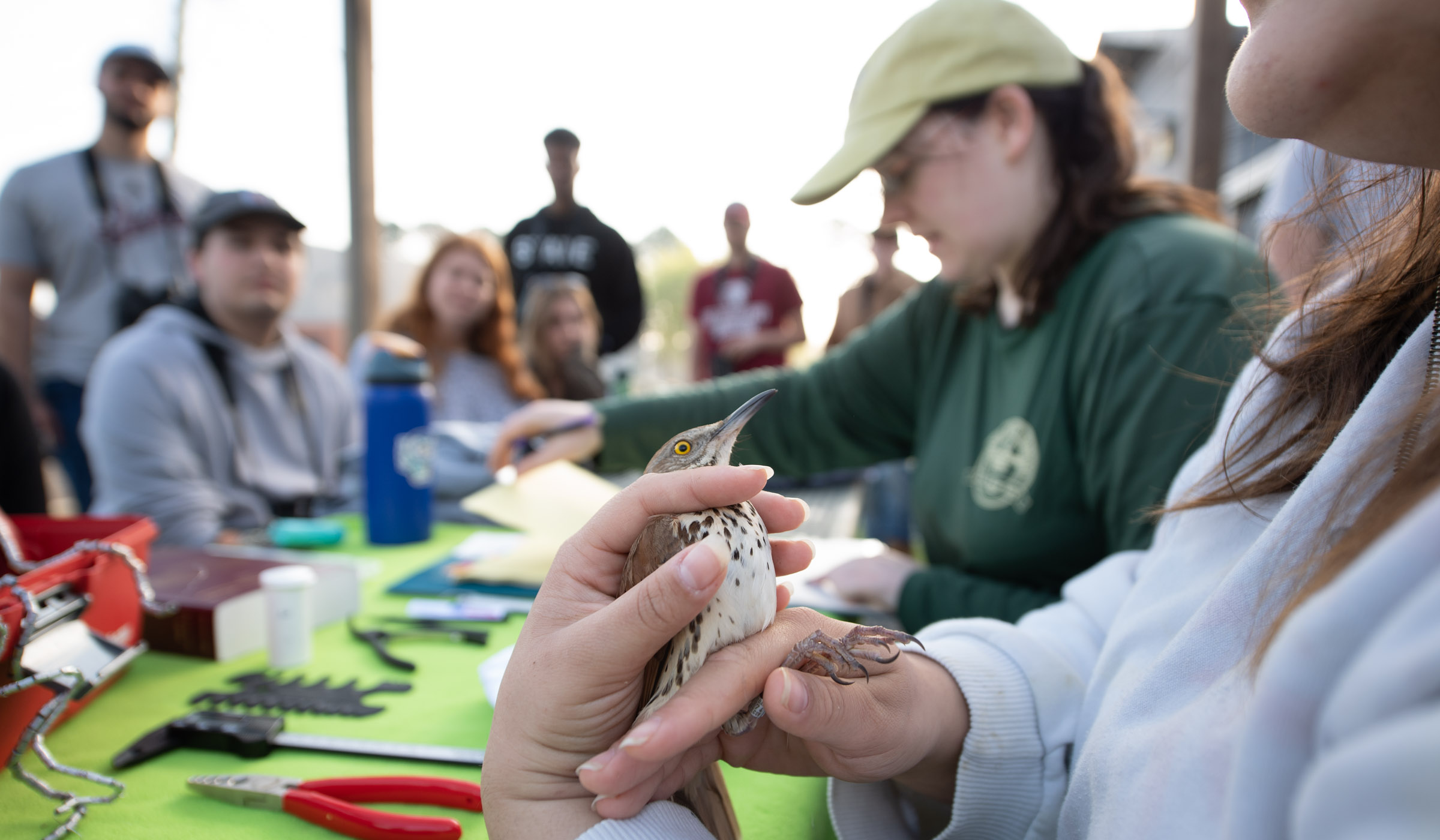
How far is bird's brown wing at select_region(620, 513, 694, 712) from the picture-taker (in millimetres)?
940

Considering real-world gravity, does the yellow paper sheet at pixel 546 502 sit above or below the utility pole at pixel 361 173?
below

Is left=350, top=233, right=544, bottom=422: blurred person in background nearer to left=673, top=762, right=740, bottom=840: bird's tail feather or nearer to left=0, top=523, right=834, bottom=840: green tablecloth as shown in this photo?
left=0, top=523, right=834, bottom=840: green tablecloth

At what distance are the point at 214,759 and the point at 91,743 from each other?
0.74 feet

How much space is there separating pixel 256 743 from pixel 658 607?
811 mm

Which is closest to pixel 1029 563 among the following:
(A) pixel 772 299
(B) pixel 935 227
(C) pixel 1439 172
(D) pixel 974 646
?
(D) pixel 974 646

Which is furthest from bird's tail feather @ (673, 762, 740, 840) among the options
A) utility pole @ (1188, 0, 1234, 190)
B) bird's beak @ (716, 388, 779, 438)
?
utility pole @ (1188, 0, 1234, 190)

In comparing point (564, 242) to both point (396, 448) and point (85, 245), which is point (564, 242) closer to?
point (85, 245)

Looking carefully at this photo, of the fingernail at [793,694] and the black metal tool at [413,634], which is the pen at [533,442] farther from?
the fingernail at [793,694]

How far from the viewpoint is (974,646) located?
112 centimetres

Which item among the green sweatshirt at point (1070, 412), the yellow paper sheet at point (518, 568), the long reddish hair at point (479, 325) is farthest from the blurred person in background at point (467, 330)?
the green sweatshirt at point (1070, 412)

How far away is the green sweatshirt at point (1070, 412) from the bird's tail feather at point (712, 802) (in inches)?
32.1

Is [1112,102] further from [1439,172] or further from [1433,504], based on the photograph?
[1433,504]

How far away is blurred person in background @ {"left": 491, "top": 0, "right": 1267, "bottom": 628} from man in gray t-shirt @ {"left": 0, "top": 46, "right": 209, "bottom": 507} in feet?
14.0

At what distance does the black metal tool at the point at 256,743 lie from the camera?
1.15 meters
